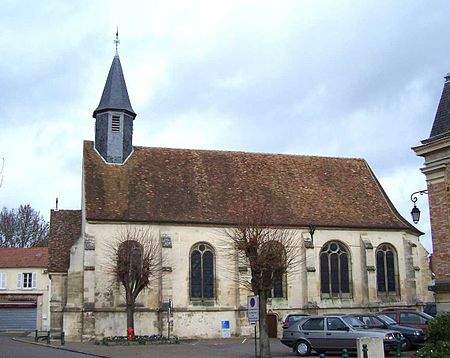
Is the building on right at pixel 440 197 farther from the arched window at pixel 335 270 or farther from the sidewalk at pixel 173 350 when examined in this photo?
the arched window at pixel 335 270

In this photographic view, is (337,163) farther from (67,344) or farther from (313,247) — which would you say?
(67,344)

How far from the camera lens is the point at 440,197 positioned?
1661cm

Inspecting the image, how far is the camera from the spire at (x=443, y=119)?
1708 centimetres

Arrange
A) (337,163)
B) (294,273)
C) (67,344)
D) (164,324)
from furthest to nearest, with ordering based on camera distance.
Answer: (337,163)
(294,273)
(164,324)
(67,344)

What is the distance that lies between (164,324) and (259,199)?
356 inches

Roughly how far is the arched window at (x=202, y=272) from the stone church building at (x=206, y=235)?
59 mm

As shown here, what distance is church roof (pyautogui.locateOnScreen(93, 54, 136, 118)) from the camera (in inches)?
1384

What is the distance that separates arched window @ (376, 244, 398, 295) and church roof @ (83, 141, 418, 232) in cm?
152

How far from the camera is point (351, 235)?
114 feet

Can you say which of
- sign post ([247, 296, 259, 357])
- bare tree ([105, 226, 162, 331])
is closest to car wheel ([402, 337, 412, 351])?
sign post ([247, 296, 259, 357])

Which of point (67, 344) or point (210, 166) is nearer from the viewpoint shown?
point (67, 344)

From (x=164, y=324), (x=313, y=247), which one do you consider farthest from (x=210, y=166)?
(x=164, y=324)

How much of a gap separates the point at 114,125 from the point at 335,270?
51.2ft

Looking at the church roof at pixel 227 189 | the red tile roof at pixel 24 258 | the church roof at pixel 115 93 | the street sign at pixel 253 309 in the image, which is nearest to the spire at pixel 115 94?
the church roof at pixel 115 93
